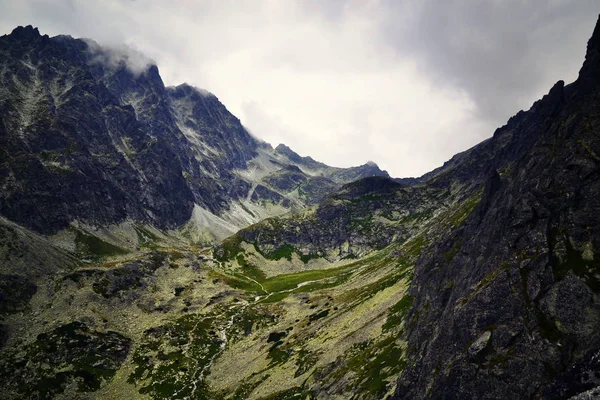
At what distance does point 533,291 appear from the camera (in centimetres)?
2786

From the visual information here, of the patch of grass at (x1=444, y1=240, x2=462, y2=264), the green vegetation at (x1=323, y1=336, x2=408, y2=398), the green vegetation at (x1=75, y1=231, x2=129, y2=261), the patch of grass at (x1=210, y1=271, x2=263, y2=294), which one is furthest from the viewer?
the green vegetation at (x1=75, y1=231, x2=129, y2=261)

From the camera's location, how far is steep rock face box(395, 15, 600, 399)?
23.5 m

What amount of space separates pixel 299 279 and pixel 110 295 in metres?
84.8

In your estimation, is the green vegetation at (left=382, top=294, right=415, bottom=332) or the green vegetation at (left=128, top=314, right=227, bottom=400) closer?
the green vegetation at (left=382, top=294, right=415, bottom=332)

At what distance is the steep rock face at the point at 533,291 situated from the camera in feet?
77.0

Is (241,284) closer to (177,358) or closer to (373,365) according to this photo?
(177,358)

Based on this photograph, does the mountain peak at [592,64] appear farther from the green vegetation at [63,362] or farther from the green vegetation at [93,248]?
the green vegetation at [93,248]

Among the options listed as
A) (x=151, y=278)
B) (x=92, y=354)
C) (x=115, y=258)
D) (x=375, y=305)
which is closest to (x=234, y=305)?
(x=151, y=278)

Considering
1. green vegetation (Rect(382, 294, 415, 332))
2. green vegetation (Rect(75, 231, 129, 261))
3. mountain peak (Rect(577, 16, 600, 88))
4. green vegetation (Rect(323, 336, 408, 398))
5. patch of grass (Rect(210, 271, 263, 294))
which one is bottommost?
green vegetation (Rect(323, 336, 408, 398))

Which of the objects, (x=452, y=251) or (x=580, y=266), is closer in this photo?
(x=580, y=266)

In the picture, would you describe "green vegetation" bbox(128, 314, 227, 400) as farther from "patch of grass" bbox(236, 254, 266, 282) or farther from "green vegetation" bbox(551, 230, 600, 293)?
"patch of grass" bbox(236, 254, 266, 282)

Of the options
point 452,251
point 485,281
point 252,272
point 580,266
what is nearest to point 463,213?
point 452,251

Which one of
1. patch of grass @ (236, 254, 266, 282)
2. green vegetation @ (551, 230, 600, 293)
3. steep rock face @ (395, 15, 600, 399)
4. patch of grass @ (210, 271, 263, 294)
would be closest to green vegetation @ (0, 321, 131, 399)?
patch of grass @ (210, 271, 263, 294)

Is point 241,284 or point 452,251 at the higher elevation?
point 452,251
